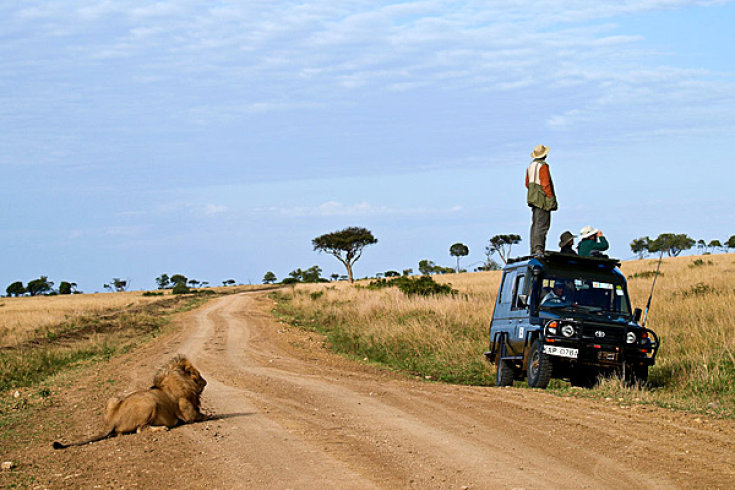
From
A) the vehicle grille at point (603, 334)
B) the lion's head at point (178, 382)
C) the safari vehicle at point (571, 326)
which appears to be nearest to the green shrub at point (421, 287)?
the safari vehicle at point (571, 326)

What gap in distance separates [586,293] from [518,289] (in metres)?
1.14

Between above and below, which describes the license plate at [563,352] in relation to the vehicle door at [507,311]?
below

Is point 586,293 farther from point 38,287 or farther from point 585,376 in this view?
point 38,287

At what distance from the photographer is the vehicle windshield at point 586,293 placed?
454 inches

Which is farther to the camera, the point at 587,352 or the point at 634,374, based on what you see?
the point at 634,374

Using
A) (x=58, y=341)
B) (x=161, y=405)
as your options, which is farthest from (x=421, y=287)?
(x=161, y=405)

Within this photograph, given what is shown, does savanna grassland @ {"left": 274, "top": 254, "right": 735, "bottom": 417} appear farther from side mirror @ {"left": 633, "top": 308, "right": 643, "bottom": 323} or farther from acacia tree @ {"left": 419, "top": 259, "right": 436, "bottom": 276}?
acacia tree @ {"left": 419, "top": 259, "right": 436, "bottom": 276}

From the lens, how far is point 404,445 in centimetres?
732

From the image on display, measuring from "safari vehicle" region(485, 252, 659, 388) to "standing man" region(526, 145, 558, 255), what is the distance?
0.81 meters

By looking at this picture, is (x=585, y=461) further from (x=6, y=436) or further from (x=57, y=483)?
(x=6, y=436)

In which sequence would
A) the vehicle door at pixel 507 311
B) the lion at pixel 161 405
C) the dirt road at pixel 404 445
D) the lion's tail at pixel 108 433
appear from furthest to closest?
the vehicle door at pixel 507 311 < the lion at pixel 161 405 < the lion's tail at pixel 108 433 < the dirt road at pixel 404 445

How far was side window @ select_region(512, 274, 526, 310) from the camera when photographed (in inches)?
472

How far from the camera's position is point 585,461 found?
650cm

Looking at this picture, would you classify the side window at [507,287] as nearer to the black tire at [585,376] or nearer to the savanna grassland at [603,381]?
the savanna grassland at [603,381]
